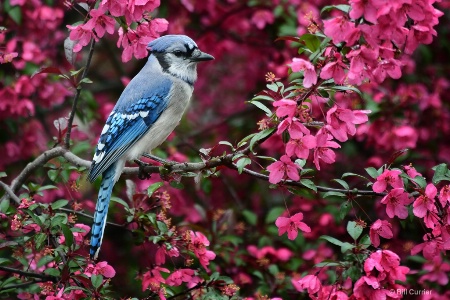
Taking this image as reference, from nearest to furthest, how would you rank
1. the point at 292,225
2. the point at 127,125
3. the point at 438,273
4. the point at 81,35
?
the point at 292,225, the point at 81,35, the point at 438,273, the point at 127,125

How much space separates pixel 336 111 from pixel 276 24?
7.58 ft

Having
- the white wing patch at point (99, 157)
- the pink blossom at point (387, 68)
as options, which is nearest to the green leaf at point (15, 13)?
the white wing patch at point (99, 157)

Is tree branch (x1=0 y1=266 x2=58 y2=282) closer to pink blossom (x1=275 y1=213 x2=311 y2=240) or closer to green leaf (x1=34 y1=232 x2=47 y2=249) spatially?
green leaf (x1=34 y1=232 x2=47 y2=249)

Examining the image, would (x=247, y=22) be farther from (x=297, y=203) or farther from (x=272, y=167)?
(x=272, y=167)

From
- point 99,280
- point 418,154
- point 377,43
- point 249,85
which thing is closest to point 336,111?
point 377,43

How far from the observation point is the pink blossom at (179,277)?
9.38ft

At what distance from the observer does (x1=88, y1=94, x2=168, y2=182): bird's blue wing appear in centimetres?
339

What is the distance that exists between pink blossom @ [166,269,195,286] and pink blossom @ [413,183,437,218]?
3.24 feet

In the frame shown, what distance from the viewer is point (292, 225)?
8.95 feet

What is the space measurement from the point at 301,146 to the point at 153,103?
1386 mm

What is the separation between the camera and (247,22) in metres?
4.72

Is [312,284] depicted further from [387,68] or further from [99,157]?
[99,157]

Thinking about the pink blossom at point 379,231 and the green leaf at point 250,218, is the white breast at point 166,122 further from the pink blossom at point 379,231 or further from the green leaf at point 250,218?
the pink blossom at point 379,231

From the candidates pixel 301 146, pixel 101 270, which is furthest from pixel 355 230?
pixel 101 270
